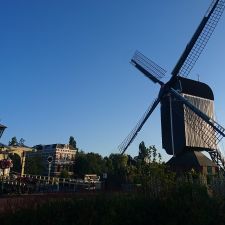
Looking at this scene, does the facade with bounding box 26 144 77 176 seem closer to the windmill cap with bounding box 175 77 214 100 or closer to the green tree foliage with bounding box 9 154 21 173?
the green tree foliage with bounding box 9 154 21 173

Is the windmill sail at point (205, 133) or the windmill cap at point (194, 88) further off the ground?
the windmill cap at point (194, 88)

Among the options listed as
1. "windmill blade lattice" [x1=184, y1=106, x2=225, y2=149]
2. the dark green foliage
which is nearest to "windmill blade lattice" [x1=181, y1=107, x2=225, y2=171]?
"windmill blade lattice" [x1=184, y1=106, x2=225, y2=149]

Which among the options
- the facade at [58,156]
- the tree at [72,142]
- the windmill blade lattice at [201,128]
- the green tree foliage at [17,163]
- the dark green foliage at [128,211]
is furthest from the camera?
the tree at [72,142]

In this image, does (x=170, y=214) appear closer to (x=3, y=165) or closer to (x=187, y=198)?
(x=187, y=198)

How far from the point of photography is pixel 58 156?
15175 cm

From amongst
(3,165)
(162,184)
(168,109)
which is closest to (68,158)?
(168,109)

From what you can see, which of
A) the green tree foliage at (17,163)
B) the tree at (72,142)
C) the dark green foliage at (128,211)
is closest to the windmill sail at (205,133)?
the dark green foliage at (128,211)

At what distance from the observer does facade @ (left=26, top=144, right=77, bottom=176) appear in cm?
14466

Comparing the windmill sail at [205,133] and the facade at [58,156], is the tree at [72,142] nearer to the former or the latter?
the facade at [58,156]

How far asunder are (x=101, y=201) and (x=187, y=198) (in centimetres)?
301

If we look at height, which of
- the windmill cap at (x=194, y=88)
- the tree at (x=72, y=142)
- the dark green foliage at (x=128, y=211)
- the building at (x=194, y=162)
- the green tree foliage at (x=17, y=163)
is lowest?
the dark green foliage at (x=128, y=211)

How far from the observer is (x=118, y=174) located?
53094 mm

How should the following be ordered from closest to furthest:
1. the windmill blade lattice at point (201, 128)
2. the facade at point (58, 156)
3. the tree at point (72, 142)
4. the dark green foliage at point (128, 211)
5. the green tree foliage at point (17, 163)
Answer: the dark green foliage at point (128, 211)
the windmill blade lattice at point (201, 128)
the green tree foliage at point (17, 163)
the facade at point (58, 156)
the tree at point (72, 142)

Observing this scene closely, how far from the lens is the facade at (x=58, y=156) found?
14466 centimetres
